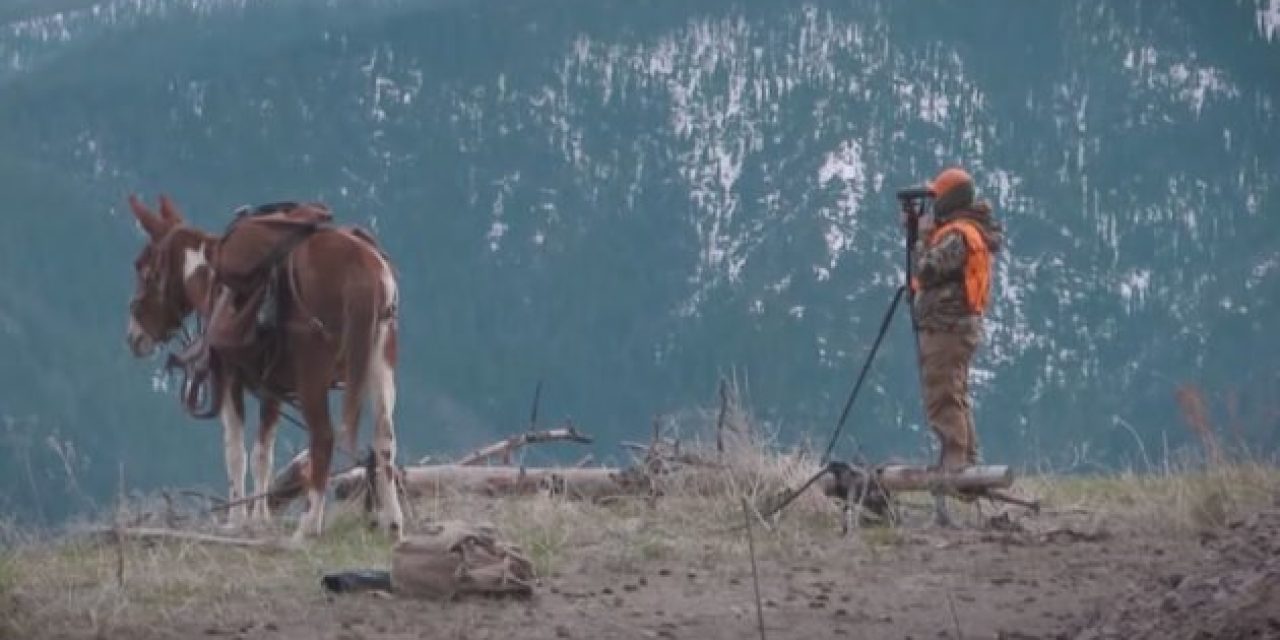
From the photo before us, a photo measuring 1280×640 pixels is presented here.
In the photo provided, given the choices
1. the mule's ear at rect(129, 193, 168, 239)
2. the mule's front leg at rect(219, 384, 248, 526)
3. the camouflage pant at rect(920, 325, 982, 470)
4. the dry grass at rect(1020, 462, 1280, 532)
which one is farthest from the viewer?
the mule's ear at rect(129, 193, 168, 239)

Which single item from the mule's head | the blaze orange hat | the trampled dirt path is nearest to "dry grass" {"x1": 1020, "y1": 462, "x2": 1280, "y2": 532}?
the trampled dirt path

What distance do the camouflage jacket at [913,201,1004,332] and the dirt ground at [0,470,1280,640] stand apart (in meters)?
1.07

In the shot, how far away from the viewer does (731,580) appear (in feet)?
29.5

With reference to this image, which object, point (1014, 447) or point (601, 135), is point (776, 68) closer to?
point (601, 135)

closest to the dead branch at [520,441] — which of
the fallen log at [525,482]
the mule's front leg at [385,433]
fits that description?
the fallen log at [525,482]

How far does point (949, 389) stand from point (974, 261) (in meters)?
0.73

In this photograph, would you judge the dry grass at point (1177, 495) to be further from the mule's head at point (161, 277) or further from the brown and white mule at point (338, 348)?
the mule's head at point (161, 277)

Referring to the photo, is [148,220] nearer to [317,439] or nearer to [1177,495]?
[317,439]

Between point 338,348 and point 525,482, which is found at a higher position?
point 338,348

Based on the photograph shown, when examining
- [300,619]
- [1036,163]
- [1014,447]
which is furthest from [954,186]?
[1036,163]

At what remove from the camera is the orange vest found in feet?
37.7

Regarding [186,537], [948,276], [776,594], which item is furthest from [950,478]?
[186,537]

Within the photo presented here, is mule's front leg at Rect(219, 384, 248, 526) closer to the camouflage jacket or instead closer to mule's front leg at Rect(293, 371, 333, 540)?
mule's front leg at Rect(293, 371, 333, 540)

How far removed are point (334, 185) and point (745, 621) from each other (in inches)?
869
